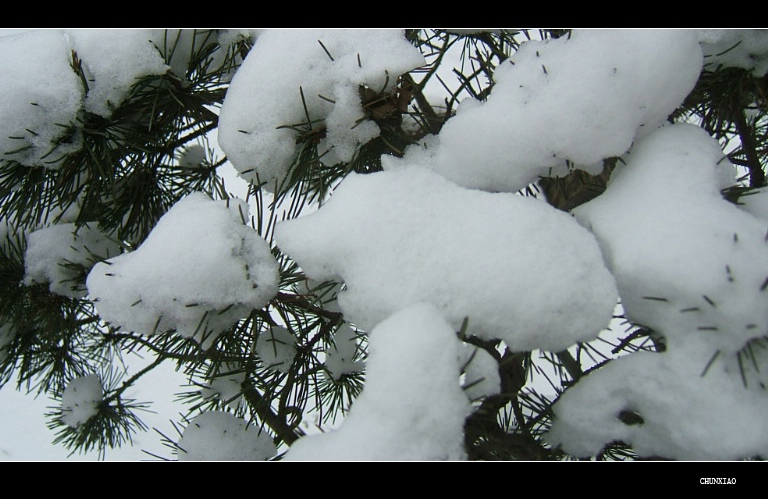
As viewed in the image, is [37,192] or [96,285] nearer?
[96,285]

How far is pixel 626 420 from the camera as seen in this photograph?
0.36 metres

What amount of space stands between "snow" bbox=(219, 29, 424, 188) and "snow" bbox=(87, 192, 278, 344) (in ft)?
0.22

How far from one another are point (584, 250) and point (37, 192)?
0.52 m

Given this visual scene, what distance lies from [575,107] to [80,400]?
0.82 metres

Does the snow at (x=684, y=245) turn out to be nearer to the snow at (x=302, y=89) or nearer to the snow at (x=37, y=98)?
Answer: the snow at (x=302, y=89)

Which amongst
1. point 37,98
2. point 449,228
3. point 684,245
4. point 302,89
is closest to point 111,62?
point 37,98

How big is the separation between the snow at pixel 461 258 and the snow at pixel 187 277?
0.05 meters

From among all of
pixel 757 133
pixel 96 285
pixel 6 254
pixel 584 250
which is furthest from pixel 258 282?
pixel 757 133

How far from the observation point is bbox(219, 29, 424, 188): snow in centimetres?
43

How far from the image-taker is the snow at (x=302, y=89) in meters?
0.43

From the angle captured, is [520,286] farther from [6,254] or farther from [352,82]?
[6,254]

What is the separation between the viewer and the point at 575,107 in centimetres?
37

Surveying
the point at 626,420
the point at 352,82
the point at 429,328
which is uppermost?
the point at 352,82

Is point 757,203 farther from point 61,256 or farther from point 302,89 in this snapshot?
point 61,256
